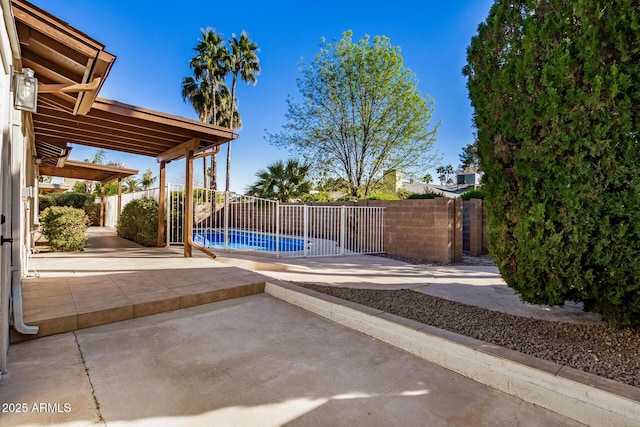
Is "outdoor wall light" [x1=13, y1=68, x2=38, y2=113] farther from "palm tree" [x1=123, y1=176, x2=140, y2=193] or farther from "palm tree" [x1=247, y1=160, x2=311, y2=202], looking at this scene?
"palm tree" [x1=123, y1=176, x2=140, y2=193]

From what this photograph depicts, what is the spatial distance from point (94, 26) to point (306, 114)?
33.0 feet

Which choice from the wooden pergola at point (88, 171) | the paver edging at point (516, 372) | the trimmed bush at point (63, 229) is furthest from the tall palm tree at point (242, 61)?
the paver edging at point (516, 372)

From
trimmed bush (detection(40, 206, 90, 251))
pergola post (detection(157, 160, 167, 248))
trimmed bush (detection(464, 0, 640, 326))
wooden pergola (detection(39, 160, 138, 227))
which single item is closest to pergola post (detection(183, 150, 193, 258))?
pergola post (detection(157, 160, 167, 248))

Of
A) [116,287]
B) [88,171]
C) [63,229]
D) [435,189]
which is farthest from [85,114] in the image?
[435,189]

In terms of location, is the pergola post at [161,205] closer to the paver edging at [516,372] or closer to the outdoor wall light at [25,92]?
the outdoor wall light at [25,92]

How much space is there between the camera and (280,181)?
1667 cm

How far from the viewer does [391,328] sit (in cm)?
321

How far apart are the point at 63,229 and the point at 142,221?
→ 1864 mm

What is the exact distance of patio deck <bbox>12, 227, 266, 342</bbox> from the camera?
3457 millimetres

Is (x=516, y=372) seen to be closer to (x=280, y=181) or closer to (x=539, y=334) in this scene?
(x=539, y=334)

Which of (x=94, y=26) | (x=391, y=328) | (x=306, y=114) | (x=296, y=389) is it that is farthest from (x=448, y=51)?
(x=296, y=389)

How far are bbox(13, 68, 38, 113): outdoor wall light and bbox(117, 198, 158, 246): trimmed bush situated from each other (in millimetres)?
6699

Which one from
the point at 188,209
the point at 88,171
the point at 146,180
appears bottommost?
the point at 188,209

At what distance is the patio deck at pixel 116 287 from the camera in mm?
3457
